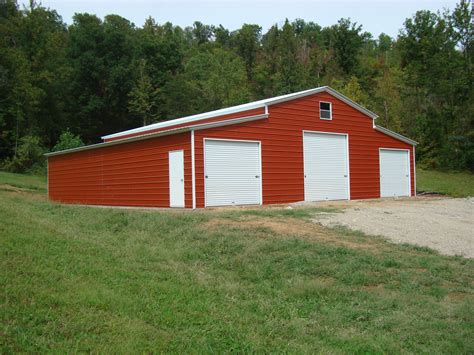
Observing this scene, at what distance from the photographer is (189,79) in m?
53.2

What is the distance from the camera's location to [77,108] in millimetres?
46812

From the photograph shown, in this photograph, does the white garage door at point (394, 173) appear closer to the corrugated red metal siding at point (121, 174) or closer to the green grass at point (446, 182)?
the green grass at point (446, 182)

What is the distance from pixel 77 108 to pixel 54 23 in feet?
51.7

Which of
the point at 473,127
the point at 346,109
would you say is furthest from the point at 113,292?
the point at 473,127

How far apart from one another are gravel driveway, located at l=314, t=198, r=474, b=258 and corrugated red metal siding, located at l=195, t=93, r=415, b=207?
4186 mm

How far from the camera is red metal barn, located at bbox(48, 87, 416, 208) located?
52.1 ft

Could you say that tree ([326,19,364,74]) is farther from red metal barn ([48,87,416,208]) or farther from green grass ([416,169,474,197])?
red metal barn ([48,87,416,208])

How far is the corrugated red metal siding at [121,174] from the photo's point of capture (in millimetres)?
16484

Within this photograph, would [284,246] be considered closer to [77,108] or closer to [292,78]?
[292,78]

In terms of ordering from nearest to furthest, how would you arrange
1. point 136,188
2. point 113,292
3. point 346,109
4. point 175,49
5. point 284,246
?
point 113,292
point 284,246
point 136,188
point 346,109
point 175,49

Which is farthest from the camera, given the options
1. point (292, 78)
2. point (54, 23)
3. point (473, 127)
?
point (54, 23)

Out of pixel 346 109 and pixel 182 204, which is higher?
pixel 346 109

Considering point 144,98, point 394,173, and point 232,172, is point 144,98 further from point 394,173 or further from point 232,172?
point 232,172

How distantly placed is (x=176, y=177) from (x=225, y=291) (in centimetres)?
1001
